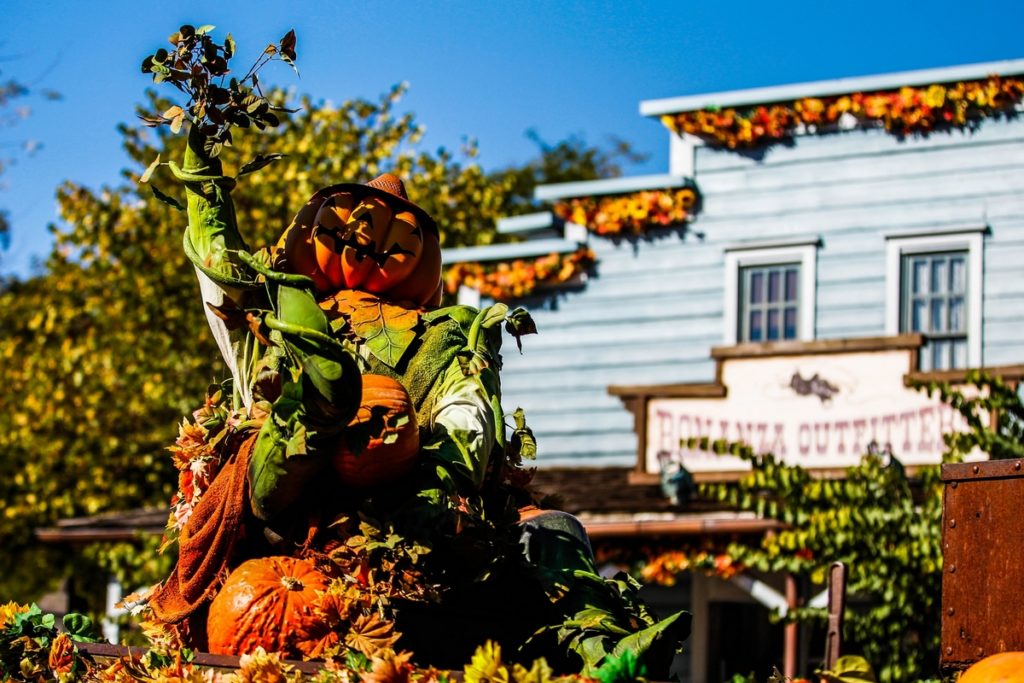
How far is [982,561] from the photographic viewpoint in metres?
4.38

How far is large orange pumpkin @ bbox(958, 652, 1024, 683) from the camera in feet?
11.8

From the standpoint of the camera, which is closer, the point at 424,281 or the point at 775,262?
the point at 424,281

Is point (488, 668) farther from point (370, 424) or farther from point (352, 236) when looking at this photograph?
point (352, 236)

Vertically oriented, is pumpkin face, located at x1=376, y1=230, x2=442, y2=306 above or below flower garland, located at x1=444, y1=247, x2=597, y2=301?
below

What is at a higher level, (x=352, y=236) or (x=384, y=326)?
(x=352, y=236)

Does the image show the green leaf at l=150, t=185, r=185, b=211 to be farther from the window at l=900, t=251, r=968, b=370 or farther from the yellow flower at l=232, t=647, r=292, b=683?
the window at l=900, t=251, r=968, b=370

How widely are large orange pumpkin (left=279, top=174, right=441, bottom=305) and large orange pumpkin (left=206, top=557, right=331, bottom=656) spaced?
975mm

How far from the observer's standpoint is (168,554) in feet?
48.5

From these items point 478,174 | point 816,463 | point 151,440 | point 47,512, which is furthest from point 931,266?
point 47,512

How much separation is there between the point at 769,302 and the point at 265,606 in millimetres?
10449

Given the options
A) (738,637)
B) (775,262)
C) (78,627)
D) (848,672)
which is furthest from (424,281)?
(738,637)

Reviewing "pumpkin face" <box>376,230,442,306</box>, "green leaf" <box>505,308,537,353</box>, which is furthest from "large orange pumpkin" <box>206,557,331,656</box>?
"pumpkin face" <box>376,230,442,306</box>

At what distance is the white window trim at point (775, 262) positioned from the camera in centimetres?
1381

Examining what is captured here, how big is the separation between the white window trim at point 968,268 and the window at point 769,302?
83 cm
